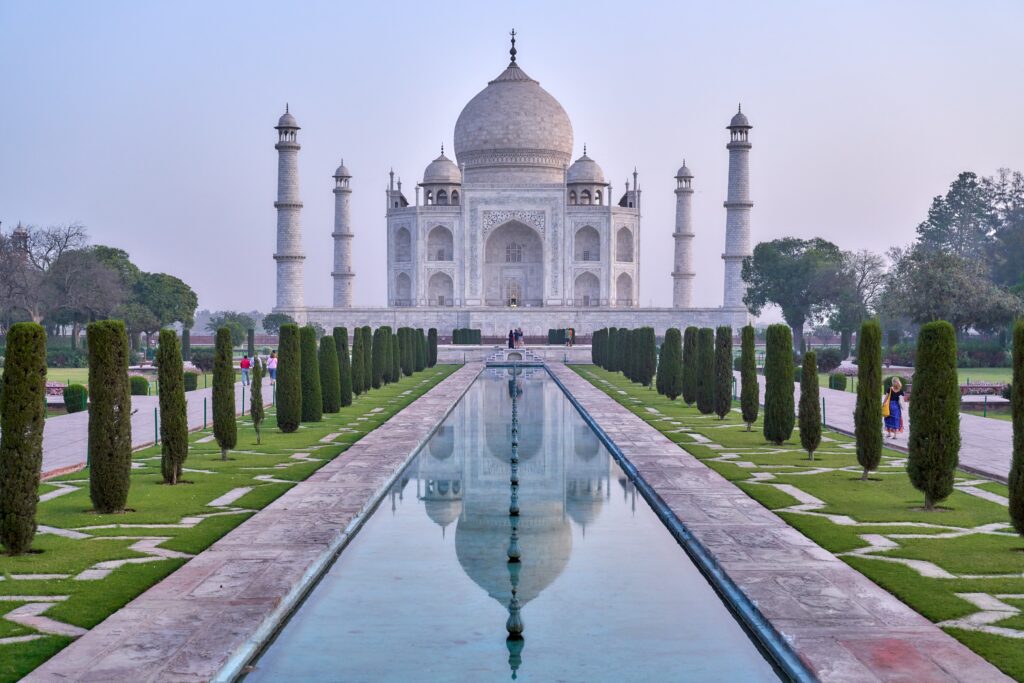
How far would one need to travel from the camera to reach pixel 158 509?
8.44m

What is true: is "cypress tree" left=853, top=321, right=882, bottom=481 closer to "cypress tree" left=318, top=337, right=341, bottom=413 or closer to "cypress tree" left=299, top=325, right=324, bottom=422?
"cypress tree" left=299, top=325, right=324, bottom=422

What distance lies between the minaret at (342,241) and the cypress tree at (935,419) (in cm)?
4315

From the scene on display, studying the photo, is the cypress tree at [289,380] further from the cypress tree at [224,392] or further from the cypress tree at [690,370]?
the cypress tree at [690,370]

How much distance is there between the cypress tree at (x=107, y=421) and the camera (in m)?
8.05

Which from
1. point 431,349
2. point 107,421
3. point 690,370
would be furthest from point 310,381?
point 431,349

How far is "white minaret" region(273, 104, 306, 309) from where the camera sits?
4481cm

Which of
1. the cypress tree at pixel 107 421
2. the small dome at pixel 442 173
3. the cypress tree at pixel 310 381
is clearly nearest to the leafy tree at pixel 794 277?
the small dome at pixel 442 173

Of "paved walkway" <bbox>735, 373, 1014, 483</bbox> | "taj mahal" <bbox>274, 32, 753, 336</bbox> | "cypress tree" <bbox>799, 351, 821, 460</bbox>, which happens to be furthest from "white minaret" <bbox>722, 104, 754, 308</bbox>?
"cypress tree" <bbox>799, 351, 821, 460</bbox>

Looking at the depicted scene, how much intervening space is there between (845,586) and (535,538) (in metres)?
2.37

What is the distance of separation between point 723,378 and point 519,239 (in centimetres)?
3759

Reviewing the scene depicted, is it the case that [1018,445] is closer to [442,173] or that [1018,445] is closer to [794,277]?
[794,277]

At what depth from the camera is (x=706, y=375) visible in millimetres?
16500

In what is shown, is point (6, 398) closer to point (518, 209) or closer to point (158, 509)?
point (158, 509)

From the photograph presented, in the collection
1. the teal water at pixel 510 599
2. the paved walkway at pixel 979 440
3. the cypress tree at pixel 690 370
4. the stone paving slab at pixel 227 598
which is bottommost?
the teal water at pixel 510 599
